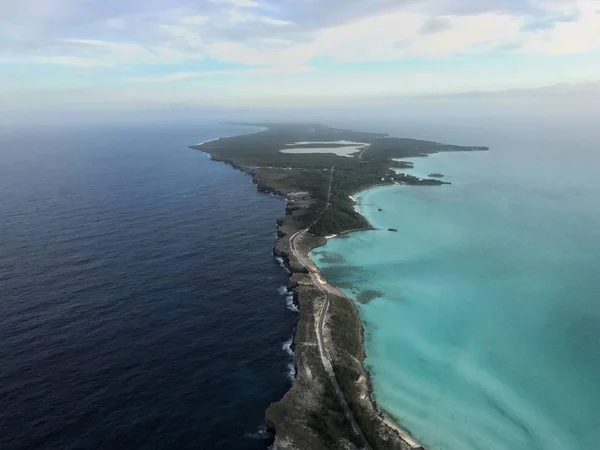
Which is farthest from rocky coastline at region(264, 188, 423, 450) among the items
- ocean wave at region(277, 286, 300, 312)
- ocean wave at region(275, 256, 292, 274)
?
ocean wave at region(275, 256, 292, 274)

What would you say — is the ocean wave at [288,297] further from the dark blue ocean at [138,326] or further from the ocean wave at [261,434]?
the ocean wave at [261,434]

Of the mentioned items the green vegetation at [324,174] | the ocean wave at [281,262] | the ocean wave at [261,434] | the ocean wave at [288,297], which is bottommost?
the ocean wave at [261,434]

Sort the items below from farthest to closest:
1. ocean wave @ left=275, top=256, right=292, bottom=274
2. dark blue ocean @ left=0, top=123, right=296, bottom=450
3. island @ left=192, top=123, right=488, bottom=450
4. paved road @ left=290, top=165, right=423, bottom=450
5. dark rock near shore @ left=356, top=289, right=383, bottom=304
→ ocean wave @ left=275, top=256, right=292, bottom=274, dark rock near shore @ left=356, top=289, right=383, bottom=304, dark blue ocean @ left=0, top=123, right=296, bottom=450, paved road @ left=290, top=165, right=423, bottom=450, island @ left=192, top=123, right=488, bottom=450

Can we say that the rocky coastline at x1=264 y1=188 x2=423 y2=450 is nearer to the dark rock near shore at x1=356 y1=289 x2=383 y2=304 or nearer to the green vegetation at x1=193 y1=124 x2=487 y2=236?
the dark rock near shore at x1=356 y1=289 x2=383 y2=304

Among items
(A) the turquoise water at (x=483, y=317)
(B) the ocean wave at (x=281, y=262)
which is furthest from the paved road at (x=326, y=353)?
(B) the ocean wave at (x=281, y=262)

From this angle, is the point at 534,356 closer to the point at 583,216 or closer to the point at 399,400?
the point at 399,400

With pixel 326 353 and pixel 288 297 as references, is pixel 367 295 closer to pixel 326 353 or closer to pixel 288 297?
pixel 288 297
